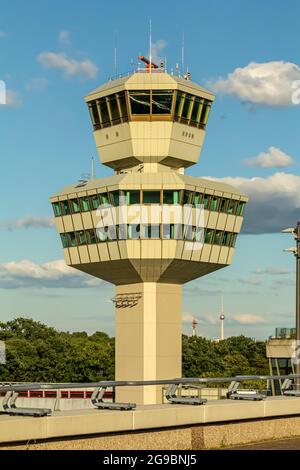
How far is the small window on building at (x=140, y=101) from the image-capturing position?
65938mm

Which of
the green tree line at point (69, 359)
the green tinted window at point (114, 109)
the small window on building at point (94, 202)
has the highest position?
the green tinted window at point (114, 109)

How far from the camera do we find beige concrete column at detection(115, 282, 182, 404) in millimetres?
66375

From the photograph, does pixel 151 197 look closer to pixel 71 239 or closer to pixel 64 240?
pixel 71 239

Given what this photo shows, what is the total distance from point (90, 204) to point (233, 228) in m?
12.1

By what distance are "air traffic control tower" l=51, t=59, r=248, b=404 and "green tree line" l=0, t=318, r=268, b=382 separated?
4856 centimetres

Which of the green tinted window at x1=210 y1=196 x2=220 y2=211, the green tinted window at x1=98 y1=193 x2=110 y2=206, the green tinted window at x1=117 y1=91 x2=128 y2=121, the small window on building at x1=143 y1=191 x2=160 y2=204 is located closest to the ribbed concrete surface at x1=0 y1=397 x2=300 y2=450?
the small window on building at x1=143 y1=191 x2=160 y2=204

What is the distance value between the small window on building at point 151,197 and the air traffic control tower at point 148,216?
7 centimetres

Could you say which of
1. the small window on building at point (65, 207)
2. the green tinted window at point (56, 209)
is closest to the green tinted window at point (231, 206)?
the small window on building at point (65, 207)

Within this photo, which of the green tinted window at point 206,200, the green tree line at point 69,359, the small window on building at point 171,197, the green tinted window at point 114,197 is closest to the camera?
the small window on building at point 171,197

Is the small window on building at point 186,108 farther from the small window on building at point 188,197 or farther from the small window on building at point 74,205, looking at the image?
the small window on building at point 74,205

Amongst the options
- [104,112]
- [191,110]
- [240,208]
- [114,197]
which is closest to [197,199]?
[114,197]

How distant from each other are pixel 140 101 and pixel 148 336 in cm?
1822

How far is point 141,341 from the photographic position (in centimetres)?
6638

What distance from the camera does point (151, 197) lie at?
6438cm
